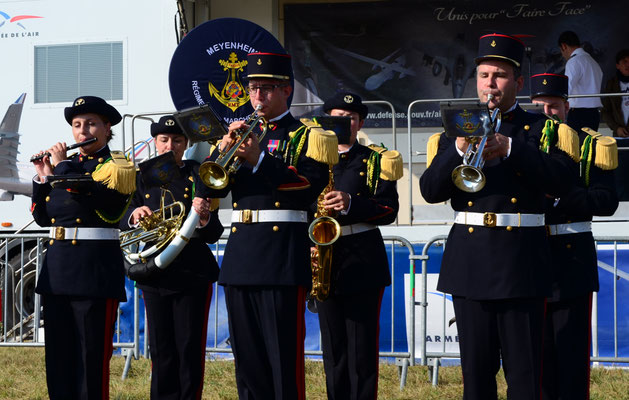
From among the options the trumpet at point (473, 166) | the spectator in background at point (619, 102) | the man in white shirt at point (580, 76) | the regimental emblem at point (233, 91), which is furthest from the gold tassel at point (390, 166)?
the spectator in background at point (619, 102)

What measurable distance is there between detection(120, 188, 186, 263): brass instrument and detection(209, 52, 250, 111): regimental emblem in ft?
2.16

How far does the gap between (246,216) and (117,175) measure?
936 millimetres

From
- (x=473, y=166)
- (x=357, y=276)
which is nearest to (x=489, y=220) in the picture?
(x=473, y=166)

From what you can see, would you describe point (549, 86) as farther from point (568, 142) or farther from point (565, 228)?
point (568, 142)

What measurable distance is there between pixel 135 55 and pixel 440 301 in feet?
16.9

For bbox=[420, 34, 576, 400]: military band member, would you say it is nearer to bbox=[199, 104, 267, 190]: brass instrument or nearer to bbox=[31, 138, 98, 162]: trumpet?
bbox=[199, 104, 267, 190]: brass instrument

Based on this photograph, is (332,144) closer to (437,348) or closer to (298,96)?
(437,348)

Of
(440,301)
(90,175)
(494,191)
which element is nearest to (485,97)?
(494,191)

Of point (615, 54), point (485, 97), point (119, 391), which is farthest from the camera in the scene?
point (615, 54)

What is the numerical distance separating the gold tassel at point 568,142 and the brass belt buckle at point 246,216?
1.49 m

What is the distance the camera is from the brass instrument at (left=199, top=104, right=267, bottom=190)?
14.5 feet

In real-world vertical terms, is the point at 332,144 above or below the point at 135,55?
below

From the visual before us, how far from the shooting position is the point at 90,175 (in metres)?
5.18

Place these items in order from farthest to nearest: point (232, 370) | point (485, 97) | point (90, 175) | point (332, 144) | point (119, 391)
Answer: point (232, 370)
point (119, 391)
point (90, 175)
point (332, 144)
point (485, 97)
